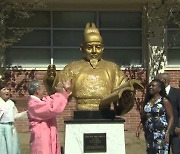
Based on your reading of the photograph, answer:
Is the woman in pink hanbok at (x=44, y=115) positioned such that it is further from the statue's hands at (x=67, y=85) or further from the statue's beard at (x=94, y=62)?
the statue's beard at (x=94, y=62)

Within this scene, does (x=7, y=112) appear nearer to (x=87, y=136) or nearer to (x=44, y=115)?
(x=87, y=136)

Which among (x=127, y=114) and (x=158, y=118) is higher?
(x=127, y=114)

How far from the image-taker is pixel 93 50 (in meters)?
8.46

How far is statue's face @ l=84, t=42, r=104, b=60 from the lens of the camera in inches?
332

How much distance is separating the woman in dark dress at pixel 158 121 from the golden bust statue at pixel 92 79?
358 millimetres

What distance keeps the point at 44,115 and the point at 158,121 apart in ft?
5.52

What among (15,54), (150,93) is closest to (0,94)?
(150,93)

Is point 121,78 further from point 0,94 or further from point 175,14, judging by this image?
point 175,14

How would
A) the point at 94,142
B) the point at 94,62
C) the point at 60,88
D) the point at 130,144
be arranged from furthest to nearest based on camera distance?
the point at 130,144 → the point at 94,62 → the point at 94,142 → the point at 60,88

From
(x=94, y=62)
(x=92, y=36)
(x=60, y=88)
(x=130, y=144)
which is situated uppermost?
(x=92, y=36)

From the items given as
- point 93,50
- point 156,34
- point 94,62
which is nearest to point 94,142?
point 94,62

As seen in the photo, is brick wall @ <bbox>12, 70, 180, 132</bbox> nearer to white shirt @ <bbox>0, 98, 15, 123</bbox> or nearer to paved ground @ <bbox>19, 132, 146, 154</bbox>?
paved ground @ <bbox>19, 132, 146, 154</bbox>

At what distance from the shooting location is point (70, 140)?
26.9 feet

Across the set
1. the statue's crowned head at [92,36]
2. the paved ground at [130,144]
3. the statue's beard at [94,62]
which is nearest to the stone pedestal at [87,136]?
the statue's beard at [94,62]
